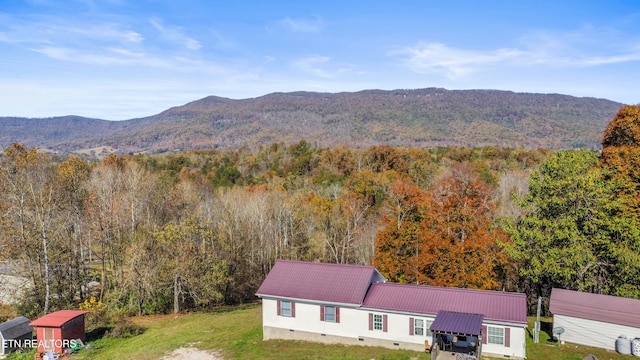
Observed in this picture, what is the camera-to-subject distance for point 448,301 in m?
26.1

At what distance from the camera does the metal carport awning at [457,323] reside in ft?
73.9

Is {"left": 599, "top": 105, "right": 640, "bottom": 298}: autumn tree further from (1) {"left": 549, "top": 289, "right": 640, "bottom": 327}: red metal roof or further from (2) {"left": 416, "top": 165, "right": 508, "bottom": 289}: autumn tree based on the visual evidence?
(2) {"left": 416, "top": 165, "right": 508, "bottom": 289}: autumn tree

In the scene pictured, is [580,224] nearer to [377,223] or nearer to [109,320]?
[377,223]

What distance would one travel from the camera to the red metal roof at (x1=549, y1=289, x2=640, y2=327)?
82.5ft

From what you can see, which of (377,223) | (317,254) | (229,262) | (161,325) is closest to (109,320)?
(161,325)

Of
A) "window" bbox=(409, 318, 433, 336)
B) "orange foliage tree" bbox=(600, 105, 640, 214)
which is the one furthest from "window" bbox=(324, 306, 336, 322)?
"orange foliage tree" bbox=(600, 105, 640, 214)

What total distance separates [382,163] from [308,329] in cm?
6169

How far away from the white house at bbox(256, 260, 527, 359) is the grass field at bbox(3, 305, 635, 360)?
0.85 metres

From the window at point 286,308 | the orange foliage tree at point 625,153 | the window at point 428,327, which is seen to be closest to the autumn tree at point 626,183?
the orange foliage tree at point 625,153

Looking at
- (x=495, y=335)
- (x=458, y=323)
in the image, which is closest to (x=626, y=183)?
(x=495, y=335)

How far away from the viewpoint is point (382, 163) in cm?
8694

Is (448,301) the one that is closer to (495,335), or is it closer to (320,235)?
(495,335)

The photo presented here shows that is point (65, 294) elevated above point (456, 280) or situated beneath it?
situated beneath

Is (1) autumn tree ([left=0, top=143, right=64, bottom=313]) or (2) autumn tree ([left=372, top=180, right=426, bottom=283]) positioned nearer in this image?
(1) autumn tree ([left=0, top=143, right=64, bottom=313])
